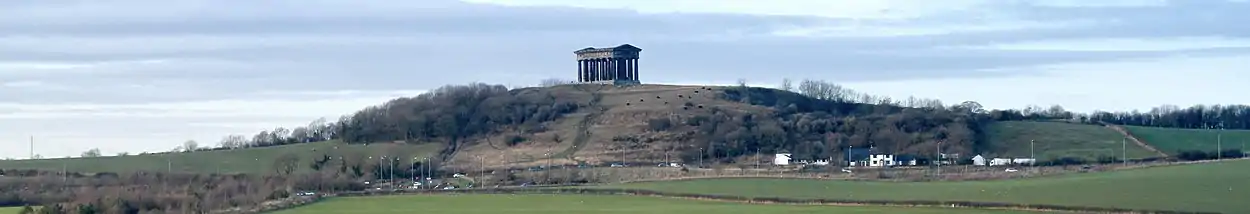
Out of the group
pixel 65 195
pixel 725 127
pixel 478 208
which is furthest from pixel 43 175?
pixel 478 208

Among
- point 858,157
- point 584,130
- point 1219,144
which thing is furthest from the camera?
point 584,130

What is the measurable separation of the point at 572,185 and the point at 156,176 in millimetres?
41670

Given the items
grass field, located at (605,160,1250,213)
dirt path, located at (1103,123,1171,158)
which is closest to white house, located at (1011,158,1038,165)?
dirt path, located at (1103,123,1171,158)

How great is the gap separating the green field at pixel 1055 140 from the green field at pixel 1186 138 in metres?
2.28

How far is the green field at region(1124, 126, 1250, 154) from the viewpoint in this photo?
6358 inches

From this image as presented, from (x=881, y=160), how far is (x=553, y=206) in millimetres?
65812

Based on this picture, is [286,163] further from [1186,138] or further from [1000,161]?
[1186,138]

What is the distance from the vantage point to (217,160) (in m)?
175

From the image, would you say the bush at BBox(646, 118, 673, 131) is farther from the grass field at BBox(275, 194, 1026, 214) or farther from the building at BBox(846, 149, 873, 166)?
the grass field at BBox(275, 194, 1026, 214)

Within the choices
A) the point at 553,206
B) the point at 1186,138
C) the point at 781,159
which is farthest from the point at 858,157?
the point at 553,206

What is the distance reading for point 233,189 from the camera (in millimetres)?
125500

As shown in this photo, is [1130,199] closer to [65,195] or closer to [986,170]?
[986,170]

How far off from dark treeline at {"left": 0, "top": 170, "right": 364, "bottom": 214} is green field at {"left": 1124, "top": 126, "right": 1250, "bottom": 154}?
7270cm

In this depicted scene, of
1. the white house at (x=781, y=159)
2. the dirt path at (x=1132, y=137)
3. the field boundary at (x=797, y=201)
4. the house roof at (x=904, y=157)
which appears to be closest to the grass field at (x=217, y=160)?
the white house at (x=781, y=159)
